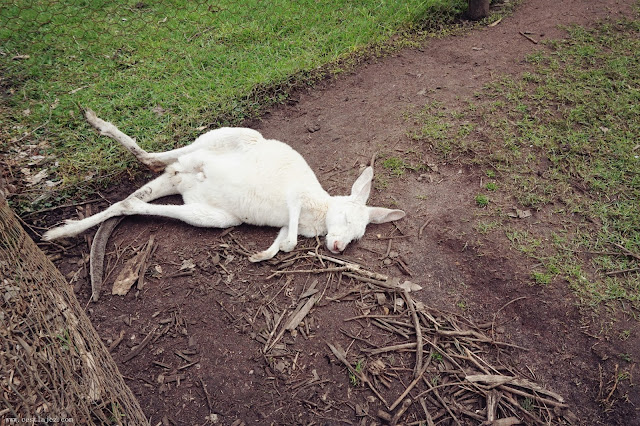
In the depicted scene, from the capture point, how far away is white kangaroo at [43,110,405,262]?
3.81m

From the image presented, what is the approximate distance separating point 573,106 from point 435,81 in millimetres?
1756

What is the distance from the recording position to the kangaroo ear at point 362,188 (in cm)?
399

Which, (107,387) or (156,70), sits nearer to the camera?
(107,387)

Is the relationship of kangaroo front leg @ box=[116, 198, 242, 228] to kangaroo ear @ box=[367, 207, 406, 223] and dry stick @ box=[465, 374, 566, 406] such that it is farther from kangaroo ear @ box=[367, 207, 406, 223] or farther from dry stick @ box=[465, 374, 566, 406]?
dry stick @ box=[465, 374, 566, 406]

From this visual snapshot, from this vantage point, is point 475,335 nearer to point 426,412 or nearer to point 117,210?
point 426,412

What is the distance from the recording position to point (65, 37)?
6.14 m

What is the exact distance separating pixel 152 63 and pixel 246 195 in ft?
10.5

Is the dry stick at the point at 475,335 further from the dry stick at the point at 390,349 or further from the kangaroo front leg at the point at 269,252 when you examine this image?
the kangaroo front leg at the point at 269,252

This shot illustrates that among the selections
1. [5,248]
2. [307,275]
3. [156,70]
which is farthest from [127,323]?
[156,70]

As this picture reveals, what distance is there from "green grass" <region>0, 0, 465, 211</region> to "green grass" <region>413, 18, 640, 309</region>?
81.2 inches

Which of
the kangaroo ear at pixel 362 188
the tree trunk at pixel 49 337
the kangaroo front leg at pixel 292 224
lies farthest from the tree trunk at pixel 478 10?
the tree trunk at pixel 49 337

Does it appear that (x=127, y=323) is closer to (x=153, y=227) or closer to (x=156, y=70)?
(x=153, y=227)

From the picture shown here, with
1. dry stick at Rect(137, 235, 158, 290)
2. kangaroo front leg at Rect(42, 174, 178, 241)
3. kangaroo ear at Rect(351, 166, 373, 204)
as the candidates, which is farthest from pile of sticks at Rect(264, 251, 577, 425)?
kangaroo front leg at Rect(42, 174, 178, 241)

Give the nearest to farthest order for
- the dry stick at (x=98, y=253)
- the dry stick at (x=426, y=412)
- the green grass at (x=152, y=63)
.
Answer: the dry stick at (x=426, y=412)
the dry stick at (x=98, y=253)
the green grass at (x=152, y=63)
